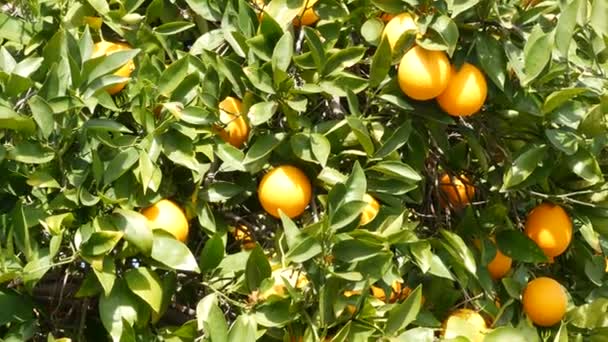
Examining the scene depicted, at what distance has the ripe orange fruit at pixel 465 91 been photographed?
145cm

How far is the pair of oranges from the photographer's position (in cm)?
142

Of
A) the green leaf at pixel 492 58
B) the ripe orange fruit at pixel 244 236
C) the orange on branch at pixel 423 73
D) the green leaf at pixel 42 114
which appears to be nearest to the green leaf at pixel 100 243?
the green leaf at pixel 42 114

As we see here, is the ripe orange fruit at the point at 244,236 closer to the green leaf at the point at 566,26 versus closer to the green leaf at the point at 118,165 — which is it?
the green leaf at the point at 118,165

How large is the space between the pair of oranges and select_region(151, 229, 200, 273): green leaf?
39 centimetres

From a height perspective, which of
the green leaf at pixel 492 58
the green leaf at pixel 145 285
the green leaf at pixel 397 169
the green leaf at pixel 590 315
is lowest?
the green leaf at pixel 590 315

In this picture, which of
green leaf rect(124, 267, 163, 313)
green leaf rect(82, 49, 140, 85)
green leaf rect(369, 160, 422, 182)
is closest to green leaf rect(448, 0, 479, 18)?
green leaf rect(369, 160, 422, 182)

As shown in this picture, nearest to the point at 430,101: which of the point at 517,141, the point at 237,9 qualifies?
the point at 517,141

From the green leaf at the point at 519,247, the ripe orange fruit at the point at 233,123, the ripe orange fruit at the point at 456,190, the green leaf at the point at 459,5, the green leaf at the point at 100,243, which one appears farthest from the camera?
the ripe orange fruit at the point at 456,190

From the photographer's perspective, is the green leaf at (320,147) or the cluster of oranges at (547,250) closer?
the green leaf at (320,147)

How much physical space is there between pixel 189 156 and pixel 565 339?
2.07 ft

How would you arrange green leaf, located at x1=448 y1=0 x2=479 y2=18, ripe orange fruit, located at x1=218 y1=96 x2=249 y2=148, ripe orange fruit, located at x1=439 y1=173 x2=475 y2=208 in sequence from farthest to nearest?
ripe orange fruit, located at x1=439 y1=173 x2=475 y2=208 < ripe orange fruit, located at x1=218 y1=96 x2=249 y2=148 < green leaf, located at x1=448 y1=0 x2=479 y2=18

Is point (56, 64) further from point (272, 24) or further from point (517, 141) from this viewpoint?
point (517, 141)

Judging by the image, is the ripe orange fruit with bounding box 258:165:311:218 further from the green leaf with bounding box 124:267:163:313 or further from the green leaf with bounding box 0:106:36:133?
the green leaf with bounding box 0:106:36:133

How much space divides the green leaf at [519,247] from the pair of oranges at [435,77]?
9.5 inches
